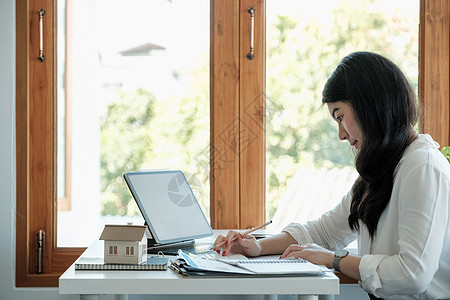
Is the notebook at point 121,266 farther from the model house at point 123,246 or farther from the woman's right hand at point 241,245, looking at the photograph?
the woman's right hand at point 241,245

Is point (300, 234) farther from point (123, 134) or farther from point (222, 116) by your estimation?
point (123, 134)

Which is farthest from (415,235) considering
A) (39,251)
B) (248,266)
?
(39,251)

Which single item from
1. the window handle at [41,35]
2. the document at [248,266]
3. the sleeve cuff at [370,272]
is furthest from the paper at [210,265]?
the window handle at [41,35]

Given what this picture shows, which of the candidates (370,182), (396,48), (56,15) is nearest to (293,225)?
(370,182)

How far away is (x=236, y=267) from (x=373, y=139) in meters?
0.53

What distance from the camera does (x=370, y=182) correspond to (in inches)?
65.1

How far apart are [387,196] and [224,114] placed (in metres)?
0.93

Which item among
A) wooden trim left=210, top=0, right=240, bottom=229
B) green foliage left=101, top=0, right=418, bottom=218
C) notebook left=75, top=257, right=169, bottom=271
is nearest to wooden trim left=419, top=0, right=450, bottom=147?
green foliage left=101, top=0, right=418, bottom=218

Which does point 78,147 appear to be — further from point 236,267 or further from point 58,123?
point 236,267

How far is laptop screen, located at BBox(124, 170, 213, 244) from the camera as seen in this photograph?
1.75 m

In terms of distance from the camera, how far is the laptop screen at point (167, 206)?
→ 1.75 m

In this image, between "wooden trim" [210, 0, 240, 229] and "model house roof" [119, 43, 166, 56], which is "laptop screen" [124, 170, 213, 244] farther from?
"model house roof" [119, 43, 166, 56]

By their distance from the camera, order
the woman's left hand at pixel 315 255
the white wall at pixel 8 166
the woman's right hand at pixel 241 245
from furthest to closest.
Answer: the white wall at pixel 8 166 → the woman's right hand at pixel 241 245 → the woman's left hand at pixel 315 255

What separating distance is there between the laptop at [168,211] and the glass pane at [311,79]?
24.1 inches
